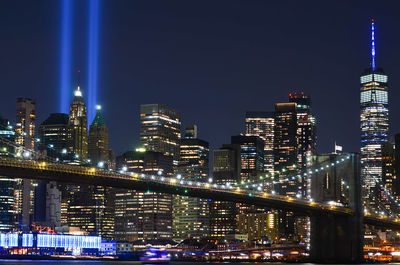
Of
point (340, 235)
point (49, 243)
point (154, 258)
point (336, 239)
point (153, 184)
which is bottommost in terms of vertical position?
point (154, 258)

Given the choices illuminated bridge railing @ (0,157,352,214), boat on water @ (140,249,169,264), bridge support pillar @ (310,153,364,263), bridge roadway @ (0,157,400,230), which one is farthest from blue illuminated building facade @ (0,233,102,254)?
bridge support pillar @ (310,153,364,263)

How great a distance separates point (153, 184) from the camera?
7919cm

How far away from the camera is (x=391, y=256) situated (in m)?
110

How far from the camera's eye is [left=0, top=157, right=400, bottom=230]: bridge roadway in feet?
223

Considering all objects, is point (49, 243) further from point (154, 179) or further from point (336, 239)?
point (336, 239)

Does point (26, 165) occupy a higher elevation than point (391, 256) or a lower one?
higher

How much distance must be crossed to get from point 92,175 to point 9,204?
395 feet

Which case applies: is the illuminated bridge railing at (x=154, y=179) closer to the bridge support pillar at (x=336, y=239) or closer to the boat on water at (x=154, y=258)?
the bridge support pillar at (x=336, y=239)

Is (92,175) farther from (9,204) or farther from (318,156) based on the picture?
(9,204)

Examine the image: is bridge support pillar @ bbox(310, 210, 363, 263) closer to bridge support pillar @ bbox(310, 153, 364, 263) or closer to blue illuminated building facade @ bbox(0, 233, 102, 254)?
bridge support pillar @ bbox(310, 153, 364, 263)

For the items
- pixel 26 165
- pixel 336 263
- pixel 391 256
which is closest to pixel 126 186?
pixel 26 165

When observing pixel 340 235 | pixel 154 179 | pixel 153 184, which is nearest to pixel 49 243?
pixel 154 179

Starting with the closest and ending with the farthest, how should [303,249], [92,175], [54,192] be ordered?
[92,175], [303,249], [54,192]

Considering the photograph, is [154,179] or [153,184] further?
[154,179]
